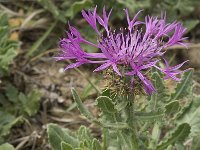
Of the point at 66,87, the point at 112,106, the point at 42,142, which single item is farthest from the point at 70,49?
the point at 66,87

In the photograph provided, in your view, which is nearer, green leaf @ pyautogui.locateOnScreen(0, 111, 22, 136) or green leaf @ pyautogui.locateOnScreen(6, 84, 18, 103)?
green leaf @ pyautogui.locateOnScreen(0, 111, 22, 136)

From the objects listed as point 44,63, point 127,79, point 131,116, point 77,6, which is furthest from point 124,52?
point 44,63

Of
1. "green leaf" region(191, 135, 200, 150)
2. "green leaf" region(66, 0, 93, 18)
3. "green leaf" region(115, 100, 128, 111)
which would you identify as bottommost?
"green leaf" region(191, 135, 200, 150)

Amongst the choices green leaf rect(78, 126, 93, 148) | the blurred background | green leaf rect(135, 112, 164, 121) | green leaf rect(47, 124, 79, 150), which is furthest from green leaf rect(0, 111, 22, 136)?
green leaf rect(135, 112, 164, 121)

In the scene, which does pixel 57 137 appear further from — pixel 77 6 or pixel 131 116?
pixel 77 6

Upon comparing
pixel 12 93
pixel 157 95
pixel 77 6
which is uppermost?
pixel 77 6

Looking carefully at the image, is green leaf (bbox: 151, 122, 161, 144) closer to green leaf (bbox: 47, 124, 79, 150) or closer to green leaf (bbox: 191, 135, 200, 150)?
green leaf (bbox: 191, 135, 200, 150)

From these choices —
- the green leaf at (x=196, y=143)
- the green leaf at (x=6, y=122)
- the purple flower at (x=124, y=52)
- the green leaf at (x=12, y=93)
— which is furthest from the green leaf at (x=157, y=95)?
the green leaf at (x=12, y=93)
